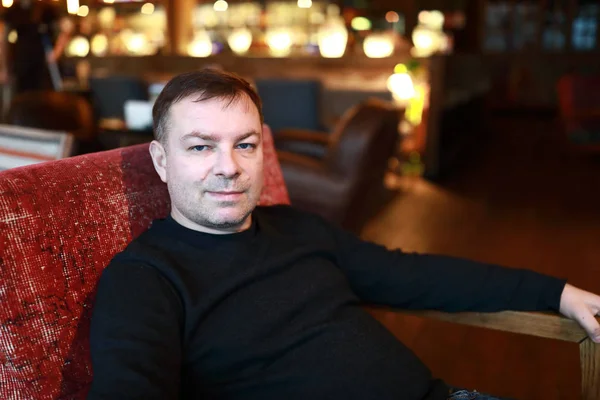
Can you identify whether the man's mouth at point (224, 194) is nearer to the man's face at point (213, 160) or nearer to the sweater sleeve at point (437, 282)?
the man's face at point (213, 160)

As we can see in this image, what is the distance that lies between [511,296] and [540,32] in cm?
1180

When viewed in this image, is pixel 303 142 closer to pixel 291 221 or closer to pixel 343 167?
pixel 343 167

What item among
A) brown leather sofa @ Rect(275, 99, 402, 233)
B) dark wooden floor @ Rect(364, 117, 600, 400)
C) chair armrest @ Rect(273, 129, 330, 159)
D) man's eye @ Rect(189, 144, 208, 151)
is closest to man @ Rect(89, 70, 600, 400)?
man's eye @ Rect(189, 144, 208, 151)

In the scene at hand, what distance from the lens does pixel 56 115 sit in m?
3.45

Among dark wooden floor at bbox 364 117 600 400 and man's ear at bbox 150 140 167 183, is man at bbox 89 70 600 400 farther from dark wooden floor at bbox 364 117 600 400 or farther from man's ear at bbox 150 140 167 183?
dark wooden floor at bbox 364 117 600 400

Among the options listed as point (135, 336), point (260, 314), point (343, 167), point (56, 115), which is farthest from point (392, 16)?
point (135, 336)

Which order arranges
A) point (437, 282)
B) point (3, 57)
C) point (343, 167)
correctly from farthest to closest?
point (3, 57)
point (343, 167)
point (437, 282)

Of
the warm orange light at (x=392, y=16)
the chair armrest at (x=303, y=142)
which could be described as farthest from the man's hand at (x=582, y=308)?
the warm orange light at (x=392, y=16)

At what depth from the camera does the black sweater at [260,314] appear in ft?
3.06

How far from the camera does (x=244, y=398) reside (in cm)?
105

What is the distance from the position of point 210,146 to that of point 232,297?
28 cm

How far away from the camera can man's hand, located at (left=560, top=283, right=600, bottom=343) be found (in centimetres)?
116

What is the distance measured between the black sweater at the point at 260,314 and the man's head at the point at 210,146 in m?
0.07

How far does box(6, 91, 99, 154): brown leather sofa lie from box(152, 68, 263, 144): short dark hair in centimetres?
208
